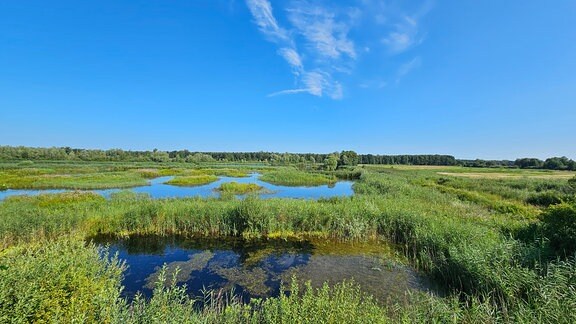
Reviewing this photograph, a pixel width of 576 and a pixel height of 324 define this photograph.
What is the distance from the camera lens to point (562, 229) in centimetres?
830

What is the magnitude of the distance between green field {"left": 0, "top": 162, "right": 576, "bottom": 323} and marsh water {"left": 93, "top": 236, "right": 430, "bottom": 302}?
68cm

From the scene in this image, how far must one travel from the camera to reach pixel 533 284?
620cm

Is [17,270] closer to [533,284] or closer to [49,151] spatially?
[533,284]

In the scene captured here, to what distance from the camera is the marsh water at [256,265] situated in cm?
887

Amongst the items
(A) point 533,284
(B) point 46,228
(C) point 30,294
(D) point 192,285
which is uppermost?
(C) point 30,294

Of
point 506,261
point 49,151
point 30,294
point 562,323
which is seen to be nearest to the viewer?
point 30,294

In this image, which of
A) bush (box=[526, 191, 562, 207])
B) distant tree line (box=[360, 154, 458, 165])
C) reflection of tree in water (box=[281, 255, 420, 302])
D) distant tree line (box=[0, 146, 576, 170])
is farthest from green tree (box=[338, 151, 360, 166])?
reflection of tree in water (box=[281, 255, 420, 302])

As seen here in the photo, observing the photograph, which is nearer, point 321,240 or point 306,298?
point 306,298

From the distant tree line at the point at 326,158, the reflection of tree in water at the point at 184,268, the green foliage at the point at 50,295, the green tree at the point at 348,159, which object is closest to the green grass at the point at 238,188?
the reflection of tree in water at the point at 184,268

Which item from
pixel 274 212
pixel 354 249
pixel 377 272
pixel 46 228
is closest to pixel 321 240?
pixel 354 249

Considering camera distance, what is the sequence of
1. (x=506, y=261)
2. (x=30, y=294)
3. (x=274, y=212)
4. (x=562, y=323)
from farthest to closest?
(x=274, y=212), (x=506, y=261), (x=562, y=323), (x=30, y=294)

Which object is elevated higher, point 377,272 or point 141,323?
point 141,323

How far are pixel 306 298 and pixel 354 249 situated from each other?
28.5 ft

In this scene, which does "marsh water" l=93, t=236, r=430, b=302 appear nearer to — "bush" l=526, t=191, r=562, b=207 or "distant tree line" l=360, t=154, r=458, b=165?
"bush" l=526, t=191, r=562, b=207
